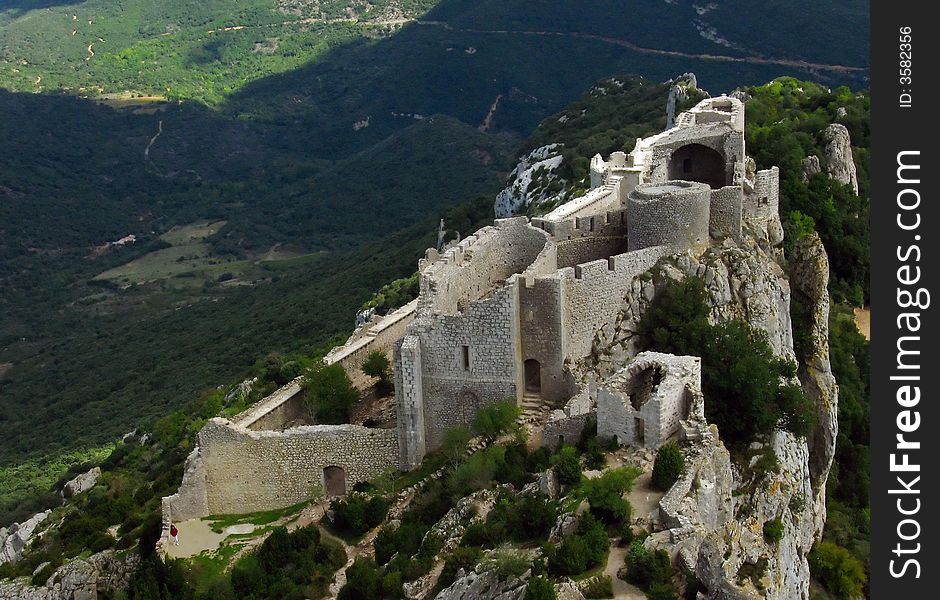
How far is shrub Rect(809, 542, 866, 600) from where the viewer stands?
104 ft

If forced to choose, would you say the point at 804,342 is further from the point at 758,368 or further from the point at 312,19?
the point at 312,19

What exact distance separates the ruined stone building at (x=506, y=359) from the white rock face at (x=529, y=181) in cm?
2511

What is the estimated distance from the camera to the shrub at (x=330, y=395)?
3234 cm

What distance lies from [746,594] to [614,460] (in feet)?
17.5

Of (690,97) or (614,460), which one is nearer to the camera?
(614,460)

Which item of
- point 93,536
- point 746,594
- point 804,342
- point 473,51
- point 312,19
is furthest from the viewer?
point 312,19

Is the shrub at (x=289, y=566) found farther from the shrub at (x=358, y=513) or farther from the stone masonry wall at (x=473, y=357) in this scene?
the stone masonry wall at (x=473, y=357)

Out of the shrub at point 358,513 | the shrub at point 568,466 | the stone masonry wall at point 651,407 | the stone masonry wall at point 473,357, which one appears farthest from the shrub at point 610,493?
the shrub at point 358,513

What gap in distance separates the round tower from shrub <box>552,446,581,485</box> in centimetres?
775

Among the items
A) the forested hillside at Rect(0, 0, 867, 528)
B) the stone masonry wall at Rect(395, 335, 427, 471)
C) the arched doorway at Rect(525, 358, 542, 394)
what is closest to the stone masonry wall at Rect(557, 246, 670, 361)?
the arched doorway at Rect(525, 358, 542, 394)

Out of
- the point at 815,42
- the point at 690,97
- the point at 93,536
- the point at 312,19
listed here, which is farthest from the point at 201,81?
the point at 93,536

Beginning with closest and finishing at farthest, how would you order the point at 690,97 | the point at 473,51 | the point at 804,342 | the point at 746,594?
the point at 746,594, the point at 804,342, the point at 690,97, the point at 473,51

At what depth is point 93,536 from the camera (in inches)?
1358

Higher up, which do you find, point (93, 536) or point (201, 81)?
point (201, 81)
